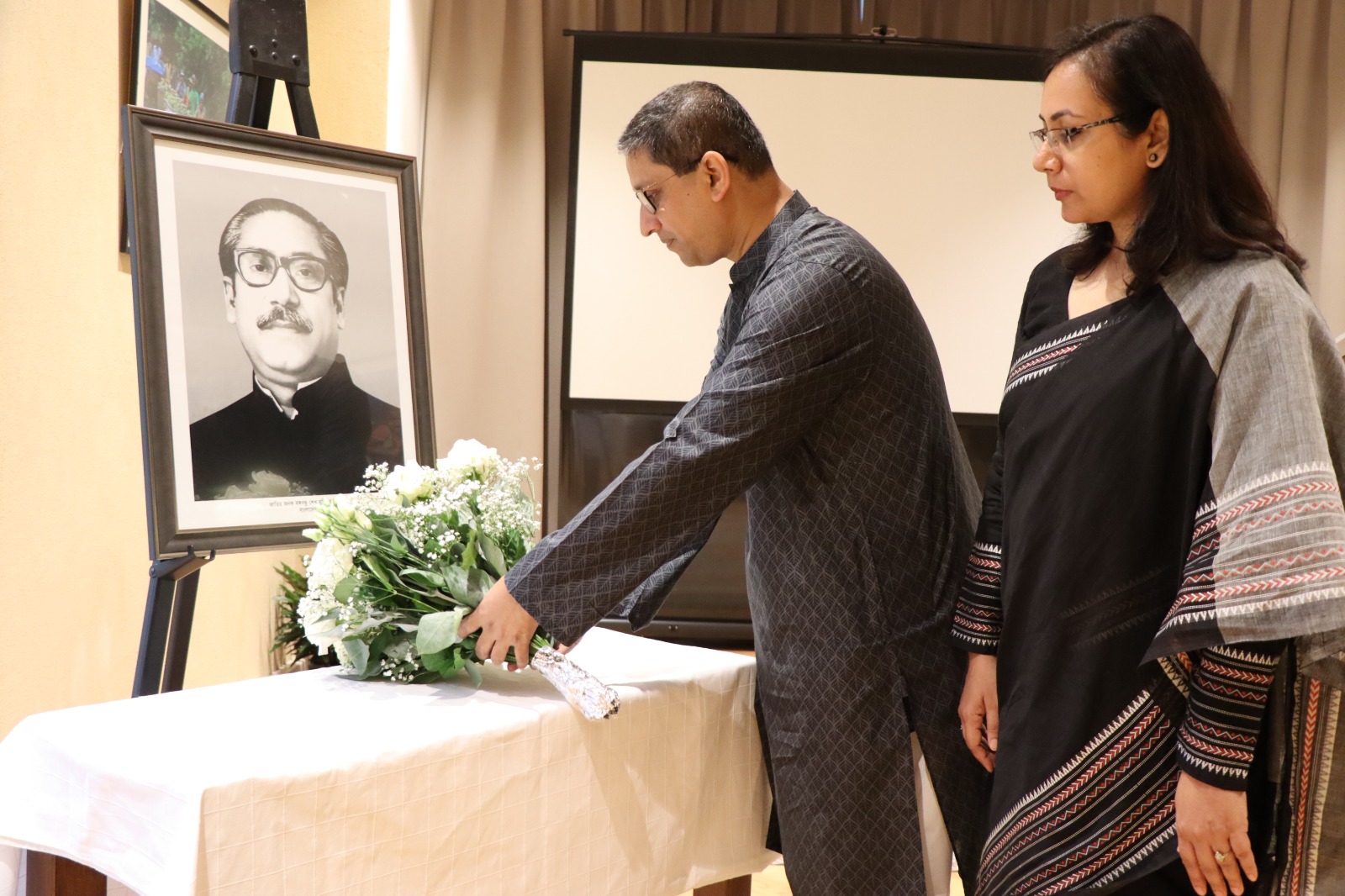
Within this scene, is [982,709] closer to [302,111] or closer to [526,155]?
[302,111]

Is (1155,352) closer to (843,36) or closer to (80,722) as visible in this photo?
(80,722)

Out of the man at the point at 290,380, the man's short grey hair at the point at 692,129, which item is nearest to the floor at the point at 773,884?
the man at the point at 290,380

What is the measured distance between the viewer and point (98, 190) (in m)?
2.61

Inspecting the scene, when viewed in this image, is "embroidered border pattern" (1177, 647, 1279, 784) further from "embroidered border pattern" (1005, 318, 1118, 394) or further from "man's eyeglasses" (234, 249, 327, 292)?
"man's eyeglasses" (234, 249, 327, 292)

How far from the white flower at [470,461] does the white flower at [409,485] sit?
0.05m

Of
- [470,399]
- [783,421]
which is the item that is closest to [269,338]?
[783,421]

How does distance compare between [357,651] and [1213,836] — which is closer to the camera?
[1213,836]

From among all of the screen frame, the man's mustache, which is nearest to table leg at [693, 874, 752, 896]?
the man's mustache

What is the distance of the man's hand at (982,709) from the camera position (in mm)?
1396

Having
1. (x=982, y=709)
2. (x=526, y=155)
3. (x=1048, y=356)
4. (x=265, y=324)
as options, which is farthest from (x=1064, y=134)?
(x=526, y=155)

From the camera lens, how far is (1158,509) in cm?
122

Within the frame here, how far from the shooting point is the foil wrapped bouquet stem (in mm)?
1460

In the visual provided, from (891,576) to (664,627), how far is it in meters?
3.37

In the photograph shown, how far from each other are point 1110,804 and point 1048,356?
505 millimetres
